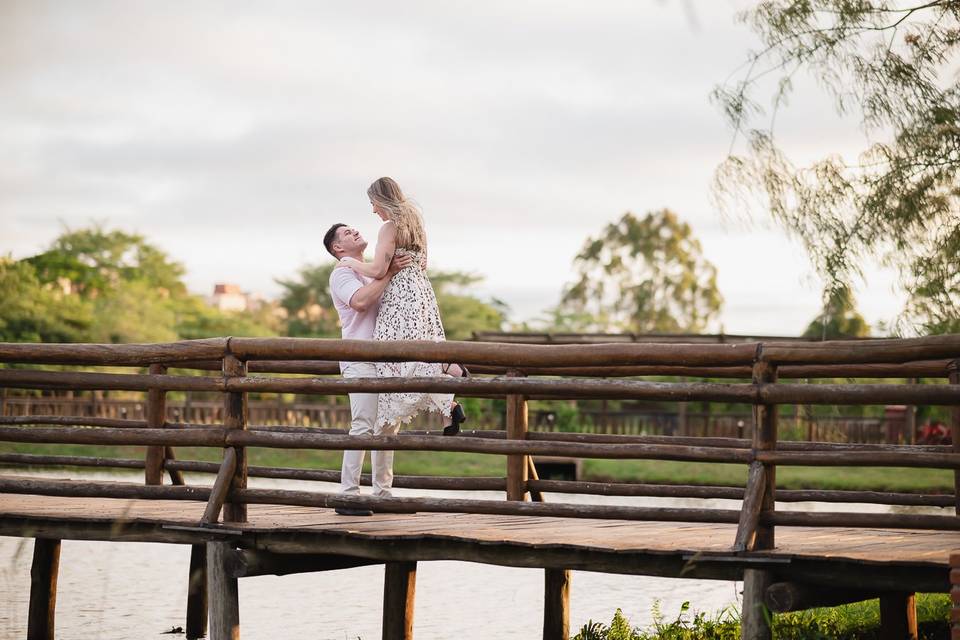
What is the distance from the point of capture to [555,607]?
8.77 metres

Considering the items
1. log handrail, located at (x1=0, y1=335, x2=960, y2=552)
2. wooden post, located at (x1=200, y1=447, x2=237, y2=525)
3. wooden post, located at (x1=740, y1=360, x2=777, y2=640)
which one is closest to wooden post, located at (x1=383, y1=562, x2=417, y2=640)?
log handrail, located at (x1=0, y1=335, x2=960, y2=552)

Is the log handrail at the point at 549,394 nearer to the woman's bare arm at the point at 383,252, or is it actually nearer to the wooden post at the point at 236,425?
the wooden post at the point at 236,425

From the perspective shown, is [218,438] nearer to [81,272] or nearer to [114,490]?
[114,490]

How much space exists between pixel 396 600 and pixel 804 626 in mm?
2836

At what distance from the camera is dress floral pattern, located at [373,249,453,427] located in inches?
275

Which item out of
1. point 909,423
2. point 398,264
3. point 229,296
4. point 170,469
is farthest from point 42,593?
point 229,296

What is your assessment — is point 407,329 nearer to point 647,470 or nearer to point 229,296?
point 647,470

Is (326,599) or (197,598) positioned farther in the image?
(326,599)

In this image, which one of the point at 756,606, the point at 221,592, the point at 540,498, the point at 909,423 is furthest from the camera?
the point at 909,423

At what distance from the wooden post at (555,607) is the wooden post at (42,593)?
11.3ft

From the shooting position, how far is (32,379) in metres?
7.81

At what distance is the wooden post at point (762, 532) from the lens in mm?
5754

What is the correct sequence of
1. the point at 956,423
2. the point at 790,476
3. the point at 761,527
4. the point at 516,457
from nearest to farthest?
the point at 761,527
the point at 956,423
the point at 516,457
the point at 790,476

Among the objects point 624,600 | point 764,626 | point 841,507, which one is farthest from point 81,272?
point 764,626
